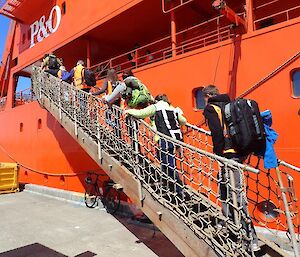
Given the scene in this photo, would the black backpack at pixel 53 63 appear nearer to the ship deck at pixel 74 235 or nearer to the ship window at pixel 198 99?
the ship deck at pixel 74 235

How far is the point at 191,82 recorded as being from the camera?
5.88 m

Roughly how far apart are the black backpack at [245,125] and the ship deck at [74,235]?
2556mm

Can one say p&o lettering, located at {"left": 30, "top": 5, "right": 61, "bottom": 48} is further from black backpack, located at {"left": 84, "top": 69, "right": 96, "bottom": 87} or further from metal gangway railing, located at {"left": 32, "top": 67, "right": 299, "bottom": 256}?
black backpack, located at {"left": 84, "top": 69, "right": 96, "bottom": 87}

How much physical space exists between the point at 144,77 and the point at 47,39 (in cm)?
604

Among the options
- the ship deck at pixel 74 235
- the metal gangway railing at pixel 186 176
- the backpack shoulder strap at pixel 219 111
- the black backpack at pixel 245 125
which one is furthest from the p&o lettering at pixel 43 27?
the black backpack at pixel 245 125

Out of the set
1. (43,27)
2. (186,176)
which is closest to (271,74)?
(186,176)

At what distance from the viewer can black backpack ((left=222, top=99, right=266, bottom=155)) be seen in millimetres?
2936

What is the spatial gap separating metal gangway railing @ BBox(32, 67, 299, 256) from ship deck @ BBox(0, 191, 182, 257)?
113cm

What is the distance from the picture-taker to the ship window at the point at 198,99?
5789mm

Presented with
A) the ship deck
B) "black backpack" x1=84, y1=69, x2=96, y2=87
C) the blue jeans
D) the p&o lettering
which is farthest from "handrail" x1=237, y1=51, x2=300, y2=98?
the p&o lettering

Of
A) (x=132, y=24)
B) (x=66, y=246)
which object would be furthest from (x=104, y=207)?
(x=132, y=24)

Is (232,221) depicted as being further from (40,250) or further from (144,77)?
(144,77)

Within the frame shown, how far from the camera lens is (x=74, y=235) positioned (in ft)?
18.9

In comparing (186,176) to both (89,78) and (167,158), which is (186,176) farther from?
→ (89,78)
